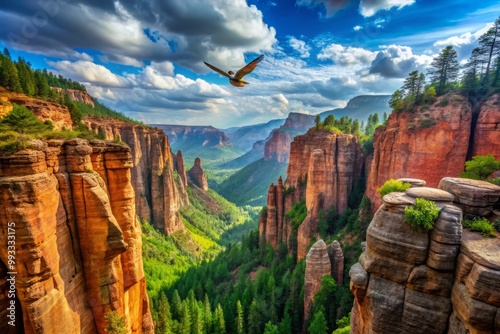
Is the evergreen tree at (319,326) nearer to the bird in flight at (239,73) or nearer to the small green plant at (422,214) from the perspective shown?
the small green plant at (422,214)

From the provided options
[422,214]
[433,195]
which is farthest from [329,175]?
[422,214]

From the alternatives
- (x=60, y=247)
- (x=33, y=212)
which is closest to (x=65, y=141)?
(x=33, y=212)

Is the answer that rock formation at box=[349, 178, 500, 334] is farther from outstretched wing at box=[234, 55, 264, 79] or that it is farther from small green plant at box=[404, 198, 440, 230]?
outstretched wing at box=[234, 55, 264, 79]

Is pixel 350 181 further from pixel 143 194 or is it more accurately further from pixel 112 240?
pixel 143 194

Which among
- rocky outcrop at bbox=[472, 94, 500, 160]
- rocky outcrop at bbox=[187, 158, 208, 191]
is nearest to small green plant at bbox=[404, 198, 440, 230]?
rocky outcrop at bbox=[472, 94, 500, 160]

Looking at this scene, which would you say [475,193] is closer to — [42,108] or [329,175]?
[329,175]
